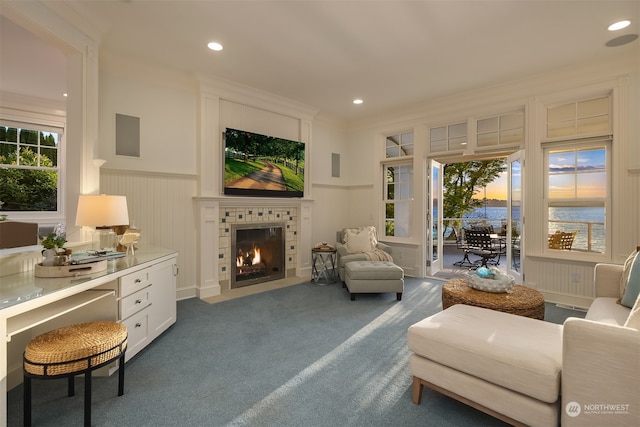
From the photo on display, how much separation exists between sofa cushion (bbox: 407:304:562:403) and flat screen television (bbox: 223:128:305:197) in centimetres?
325

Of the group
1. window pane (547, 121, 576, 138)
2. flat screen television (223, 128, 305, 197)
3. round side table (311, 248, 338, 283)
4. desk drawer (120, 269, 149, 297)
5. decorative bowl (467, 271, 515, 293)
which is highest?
window pane (547, 121, 576, 138)

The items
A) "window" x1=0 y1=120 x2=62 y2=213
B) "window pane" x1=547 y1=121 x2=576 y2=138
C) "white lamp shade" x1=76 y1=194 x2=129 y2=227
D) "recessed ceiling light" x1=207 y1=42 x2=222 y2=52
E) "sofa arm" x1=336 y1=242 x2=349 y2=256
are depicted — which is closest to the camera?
"white lamp shade" x1=76 y1=194 x2=129 y2=227

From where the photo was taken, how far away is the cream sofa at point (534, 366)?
1285mm

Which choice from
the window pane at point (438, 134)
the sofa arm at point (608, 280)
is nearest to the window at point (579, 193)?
the sofa arm at point (608, 280)

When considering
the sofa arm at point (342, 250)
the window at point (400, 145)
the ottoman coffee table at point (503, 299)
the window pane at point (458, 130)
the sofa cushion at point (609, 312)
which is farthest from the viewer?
the window at point (400, 145)

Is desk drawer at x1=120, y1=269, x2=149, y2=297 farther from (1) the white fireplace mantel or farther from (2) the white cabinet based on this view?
(1) the white fireplace mantel

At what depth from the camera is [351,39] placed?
3.15 meters

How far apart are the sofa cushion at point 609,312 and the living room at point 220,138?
1521 millimetres

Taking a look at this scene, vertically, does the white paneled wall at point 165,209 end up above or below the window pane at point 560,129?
below

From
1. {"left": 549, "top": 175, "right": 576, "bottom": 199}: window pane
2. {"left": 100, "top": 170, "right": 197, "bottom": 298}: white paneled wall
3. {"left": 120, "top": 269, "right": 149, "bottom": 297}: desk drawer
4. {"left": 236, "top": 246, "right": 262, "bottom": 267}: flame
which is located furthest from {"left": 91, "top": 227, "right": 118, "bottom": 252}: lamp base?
{"left": 549, "top": 175, "right": 576, "bottom": 199}: window pane

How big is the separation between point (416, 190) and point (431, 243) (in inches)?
37.8

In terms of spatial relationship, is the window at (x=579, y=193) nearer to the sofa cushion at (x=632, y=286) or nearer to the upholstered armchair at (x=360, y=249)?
the sofa cushion at (x=632, y=286)

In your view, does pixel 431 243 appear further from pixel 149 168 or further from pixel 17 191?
pixel 17 191

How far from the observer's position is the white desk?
1414 millimetres
